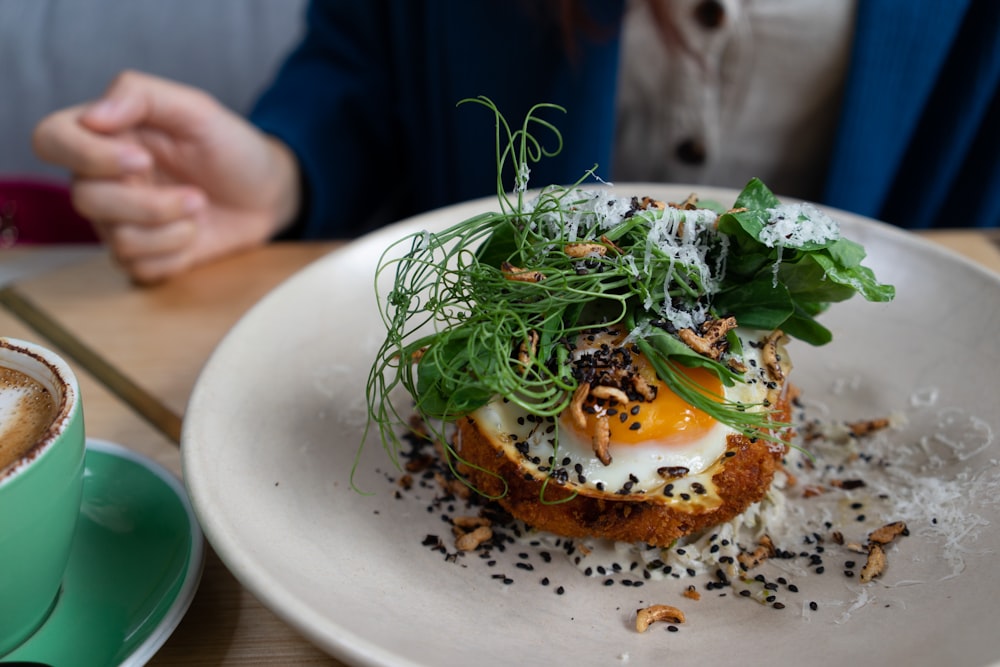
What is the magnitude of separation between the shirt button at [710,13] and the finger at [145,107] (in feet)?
4.97

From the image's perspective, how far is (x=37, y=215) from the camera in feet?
11.4

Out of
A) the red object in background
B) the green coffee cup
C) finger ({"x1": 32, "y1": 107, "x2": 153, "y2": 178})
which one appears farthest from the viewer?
the red object in background

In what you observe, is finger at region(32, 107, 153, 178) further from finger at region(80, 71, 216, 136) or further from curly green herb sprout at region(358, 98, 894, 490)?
curly green herb sprout at region(358, 98, 894, 490)

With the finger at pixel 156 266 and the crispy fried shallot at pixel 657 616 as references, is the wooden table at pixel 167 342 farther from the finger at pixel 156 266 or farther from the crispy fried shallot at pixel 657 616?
the crispy fried shallot at pixel 657 616

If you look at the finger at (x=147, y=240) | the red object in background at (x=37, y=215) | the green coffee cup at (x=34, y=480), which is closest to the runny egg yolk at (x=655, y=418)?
the green coffee cup at (x=34, y=480)

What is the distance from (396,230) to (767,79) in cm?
150

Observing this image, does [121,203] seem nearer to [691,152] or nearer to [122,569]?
[122,569]

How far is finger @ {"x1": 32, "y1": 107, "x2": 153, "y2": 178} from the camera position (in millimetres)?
2131

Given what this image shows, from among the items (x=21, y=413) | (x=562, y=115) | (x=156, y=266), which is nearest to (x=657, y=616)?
(x=21, y=413)

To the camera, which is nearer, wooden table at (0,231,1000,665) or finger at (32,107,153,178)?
wooden table at (0,231,1000,665)

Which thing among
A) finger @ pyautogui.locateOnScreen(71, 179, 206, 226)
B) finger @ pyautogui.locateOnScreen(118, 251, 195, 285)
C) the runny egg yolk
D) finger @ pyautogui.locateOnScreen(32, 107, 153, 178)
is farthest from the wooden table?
the runny egg yolk

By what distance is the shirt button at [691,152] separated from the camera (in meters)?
2.63

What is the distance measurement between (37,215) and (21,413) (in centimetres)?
283

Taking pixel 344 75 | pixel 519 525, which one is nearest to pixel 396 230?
pixel 519 525
